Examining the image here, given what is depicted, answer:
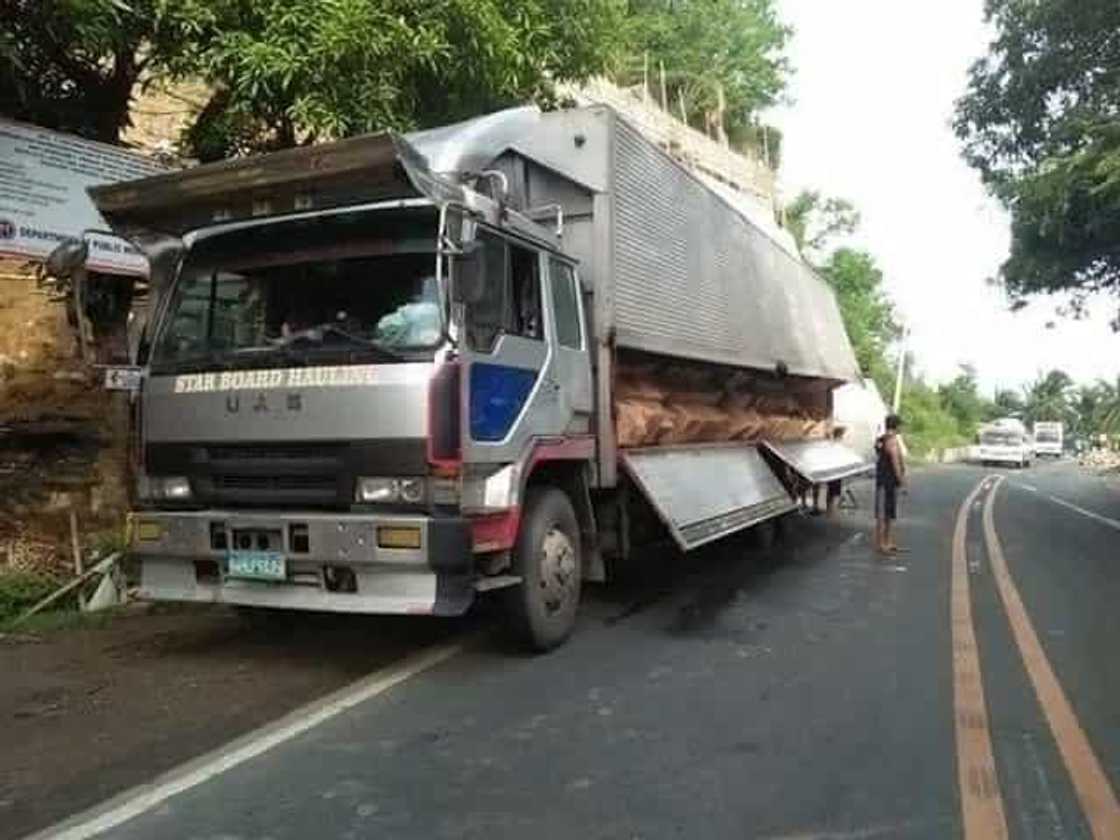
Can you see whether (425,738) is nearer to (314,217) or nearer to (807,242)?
(314,217)

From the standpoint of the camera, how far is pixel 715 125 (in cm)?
3669

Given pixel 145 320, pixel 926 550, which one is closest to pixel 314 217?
pixel 145 320

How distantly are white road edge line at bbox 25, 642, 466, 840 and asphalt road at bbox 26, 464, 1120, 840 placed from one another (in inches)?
0.6

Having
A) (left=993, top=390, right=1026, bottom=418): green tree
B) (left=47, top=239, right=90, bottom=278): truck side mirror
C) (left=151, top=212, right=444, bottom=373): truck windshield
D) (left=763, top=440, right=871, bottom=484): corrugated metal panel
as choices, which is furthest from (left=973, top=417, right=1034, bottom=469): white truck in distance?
(left=47, top=239, right=90, bottom=278): truck side mirror

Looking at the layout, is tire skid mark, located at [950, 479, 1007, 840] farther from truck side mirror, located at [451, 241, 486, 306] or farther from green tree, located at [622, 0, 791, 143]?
green tree, located at [622, 0, 791, 143]

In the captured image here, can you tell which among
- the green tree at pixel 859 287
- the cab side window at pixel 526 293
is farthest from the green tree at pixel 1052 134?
the green tree at pixel 859 287

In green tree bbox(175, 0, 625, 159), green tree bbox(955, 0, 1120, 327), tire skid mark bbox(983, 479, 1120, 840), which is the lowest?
tire skid mark bbox(983, 479, 1120, 840)

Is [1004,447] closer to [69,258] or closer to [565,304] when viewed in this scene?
[565,304]

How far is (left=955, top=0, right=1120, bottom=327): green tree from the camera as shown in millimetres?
18109

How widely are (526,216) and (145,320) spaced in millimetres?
2491

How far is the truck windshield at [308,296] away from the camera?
620cm

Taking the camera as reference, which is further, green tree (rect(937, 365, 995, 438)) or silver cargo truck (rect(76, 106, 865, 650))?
green tree (rect(937, 365, 995, 438))

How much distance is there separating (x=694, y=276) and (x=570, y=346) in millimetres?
2840

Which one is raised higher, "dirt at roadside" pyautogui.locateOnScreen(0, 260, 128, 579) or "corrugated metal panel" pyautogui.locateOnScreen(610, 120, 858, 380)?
"corrugated metal panel" pyautogui.locateOnScreen(610, 120, 858, 380)
